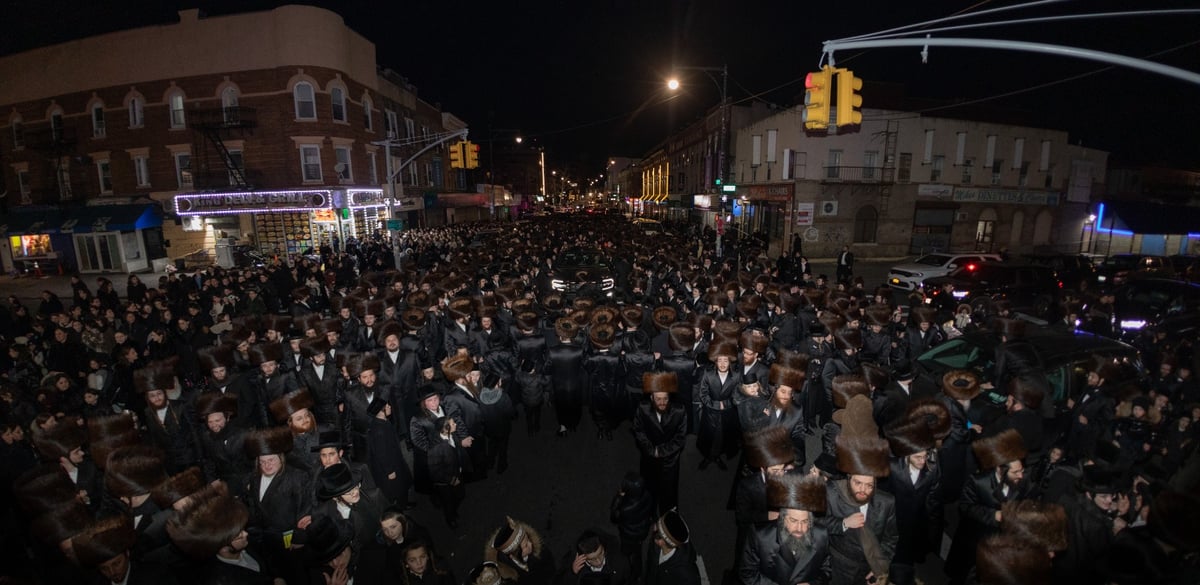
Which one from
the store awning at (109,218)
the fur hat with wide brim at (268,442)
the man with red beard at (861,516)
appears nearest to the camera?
the man with red beard at (861,516)

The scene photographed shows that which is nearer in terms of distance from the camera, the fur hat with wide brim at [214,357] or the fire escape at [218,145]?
the fur hat with wide brim at [214,357]

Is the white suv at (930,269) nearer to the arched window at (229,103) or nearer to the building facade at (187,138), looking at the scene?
the building facade at (187,138)

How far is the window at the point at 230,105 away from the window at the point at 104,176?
27.2 feet

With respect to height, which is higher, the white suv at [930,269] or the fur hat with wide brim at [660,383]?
the fur hat with wide brim at [660,383]

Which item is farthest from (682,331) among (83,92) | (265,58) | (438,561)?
(83,92)

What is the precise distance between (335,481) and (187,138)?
32.4m

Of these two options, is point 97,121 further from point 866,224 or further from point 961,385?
point 866,224

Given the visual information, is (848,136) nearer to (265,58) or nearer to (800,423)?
(800,423)

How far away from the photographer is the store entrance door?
27.2m

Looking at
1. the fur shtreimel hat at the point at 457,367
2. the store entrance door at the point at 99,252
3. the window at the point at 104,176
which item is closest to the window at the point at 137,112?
the window at the point at 104,176

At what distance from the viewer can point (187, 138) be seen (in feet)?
91.3

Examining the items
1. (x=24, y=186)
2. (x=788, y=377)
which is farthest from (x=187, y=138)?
(x=788, y=377)

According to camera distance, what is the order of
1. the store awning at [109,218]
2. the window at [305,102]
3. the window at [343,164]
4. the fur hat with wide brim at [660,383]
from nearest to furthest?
the fur hat with wide brim at [660,383] < the store awning at [109,218] < the window at [305,102] < the window at [343,164]

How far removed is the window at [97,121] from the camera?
93.1 ft
